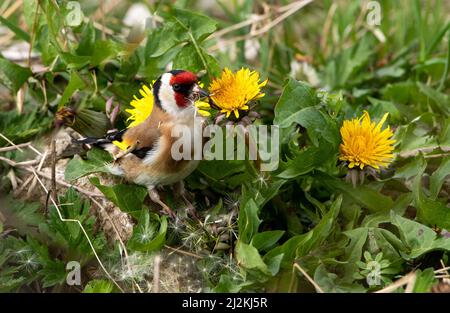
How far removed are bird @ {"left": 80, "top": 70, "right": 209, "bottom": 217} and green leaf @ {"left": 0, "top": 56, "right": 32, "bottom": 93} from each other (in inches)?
31.6

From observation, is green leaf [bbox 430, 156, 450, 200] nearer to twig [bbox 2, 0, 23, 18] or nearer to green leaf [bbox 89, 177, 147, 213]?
green leaf [bbox 89, 177, 147, 213]

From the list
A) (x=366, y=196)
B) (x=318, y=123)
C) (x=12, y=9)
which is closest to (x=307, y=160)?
(x=318, y=123)

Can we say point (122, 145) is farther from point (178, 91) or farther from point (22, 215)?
point (22, 215)

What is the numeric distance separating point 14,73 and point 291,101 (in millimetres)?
1372

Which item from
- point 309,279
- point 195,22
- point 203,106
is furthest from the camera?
point 195,22

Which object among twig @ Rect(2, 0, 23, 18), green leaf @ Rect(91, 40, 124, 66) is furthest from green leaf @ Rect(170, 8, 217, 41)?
twig @ Rect(2, 0, 23, 18)

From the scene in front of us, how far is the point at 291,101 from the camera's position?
2.46m

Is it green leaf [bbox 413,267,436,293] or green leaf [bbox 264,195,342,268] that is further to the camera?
green leaf [bbox 264,195,342,268]

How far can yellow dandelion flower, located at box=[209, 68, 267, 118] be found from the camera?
7.99ft

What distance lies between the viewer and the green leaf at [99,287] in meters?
2.30

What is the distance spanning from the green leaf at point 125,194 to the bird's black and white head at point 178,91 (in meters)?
0.34

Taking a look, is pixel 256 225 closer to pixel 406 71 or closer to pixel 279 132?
pixel 279 132
